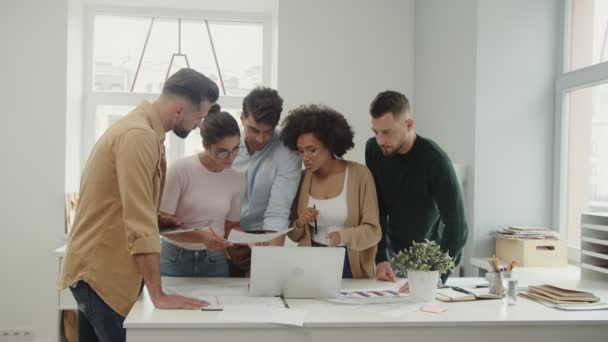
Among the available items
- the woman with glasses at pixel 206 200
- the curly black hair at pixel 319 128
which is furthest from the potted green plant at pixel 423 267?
the woman with glasses at pixel 206 200

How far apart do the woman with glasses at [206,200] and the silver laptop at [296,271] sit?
0.25m

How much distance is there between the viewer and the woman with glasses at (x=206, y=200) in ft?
7.38

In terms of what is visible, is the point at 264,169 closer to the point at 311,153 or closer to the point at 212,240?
the point at 311,153

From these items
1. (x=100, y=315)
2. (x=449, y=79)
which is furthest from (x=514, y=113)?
(x=100, y=315)

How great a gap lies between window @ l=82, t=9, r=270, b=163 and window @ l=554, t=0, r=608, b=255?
84.9 inches

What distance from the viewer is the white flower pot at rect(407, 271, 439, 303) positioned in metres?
2.06

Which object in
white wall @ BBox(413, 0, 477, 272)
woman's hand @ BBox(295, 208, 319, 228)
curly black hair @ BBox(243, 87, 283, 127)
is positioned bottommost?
woman's hand @ BBox(295, 208, 319, 228)

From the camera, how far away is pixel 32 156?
3961mm

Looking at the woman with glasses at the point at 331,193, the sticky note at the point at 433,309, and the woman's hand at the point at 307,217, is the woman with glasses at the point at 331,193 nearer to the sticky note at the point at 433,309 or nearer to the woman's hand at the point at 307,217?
the woman's hand at the point at 307,217

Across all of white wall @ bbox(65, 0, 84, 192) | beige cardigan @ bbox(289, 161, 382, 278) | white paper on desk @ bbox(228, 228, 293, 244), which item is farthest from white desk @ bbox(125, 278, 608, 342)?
white wall @ bbox(65, 0, 84, 192)

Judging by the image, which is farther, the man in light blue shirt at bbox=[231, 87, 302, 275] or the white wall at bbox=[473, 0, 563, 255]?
the white wall at bbox=[473, 0, 563, 255]

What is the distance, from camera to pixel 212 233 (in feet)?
7.24

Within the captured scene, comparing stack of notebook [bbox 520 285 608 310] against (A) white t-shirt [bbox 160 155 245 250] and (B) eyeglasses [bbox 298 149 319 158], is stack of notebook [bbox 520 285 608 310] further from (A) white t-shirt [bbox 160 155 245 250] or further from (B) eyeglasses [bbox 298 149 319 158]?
(A) white t-shirt [bbox 160 155 245 250]

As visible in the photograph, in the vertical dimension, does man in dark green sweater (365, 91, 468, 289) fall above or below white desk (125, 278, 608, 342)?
above
